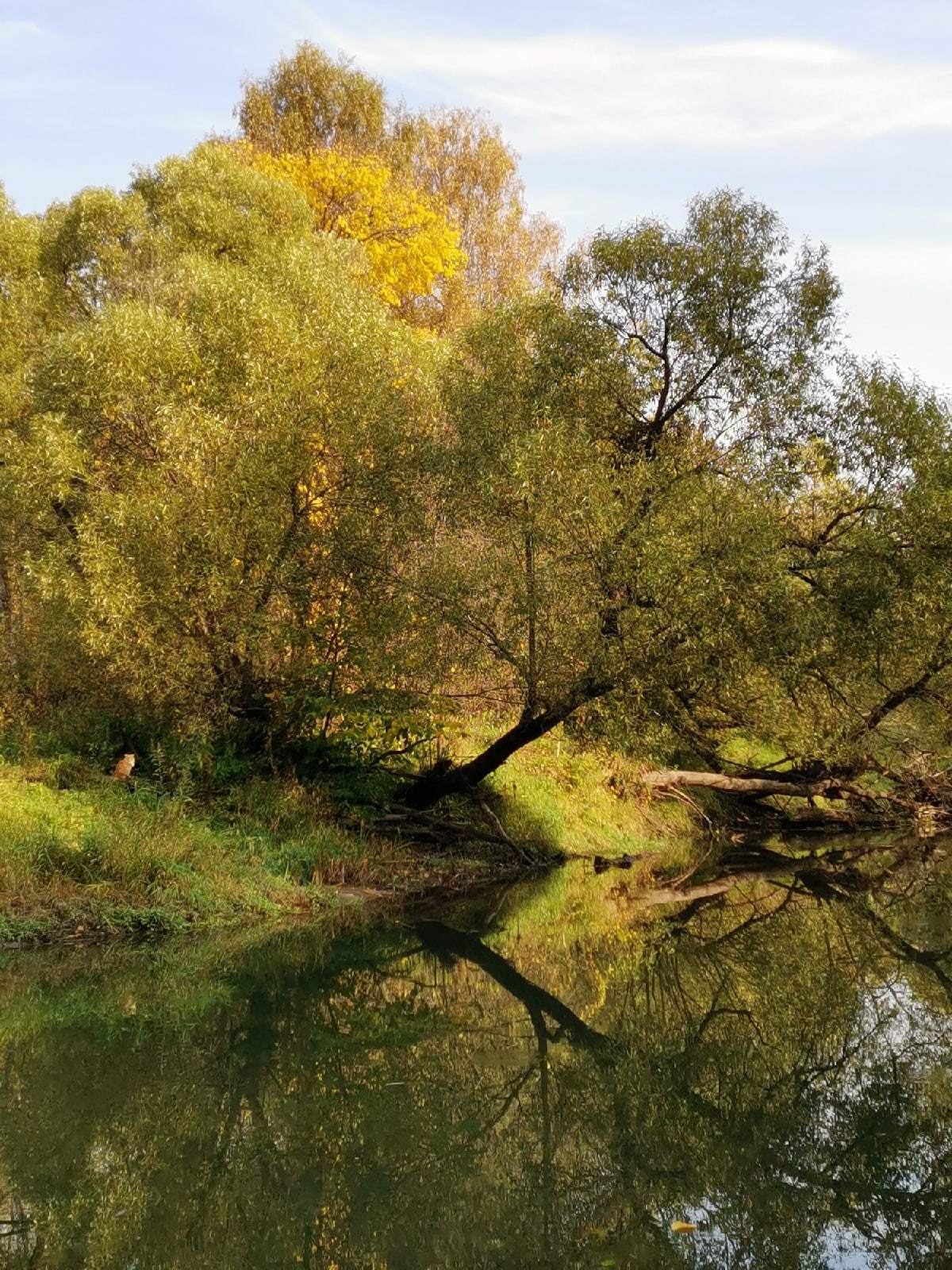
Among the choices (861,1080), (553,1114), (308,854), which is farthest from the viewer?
(308,854)

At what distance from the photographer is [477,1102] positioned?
9.02 metres

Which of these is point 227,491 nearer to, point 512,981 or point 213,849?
point 213,849

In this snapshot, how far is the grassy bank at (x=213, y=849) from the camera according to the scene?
564 inches

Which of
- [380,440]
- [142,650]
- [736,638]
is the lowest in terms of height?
[142,650]

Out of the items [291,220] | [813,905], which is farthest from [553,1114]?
[291,220]

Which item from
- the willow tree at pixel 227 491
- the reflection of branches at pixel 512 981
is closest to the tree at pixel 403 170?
the willow tree at pixel 227 491

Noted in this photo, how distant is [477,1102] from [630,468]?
34.1 ft

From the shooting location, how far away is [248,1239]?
6574 mm

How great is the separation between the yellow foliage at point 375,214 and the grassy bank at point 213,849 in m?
16.2

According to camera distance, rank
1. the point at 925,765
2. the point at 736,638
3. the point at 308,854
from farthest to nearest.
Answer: the point at 925,765 < the point at 308,854 < the point at 736,638

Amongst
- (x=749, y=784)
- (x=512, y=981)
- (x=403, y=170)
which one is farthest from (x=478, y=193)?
(x=512, y=981)

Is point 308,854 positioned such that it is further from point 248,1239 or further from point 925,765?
point 925,765

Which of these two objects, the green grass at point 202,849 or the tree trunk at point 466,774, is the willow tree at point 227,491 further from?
the tree trunk at point 466,774

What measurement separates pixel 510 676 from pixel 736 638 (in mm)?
3652
